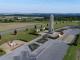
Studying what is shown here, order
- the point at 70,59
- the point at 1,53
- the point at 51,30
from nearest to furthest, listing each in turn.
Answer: the point at 70,59 → the point at 1,53 → the point at 51,30

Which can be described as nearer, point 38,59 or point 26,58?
point 26,58

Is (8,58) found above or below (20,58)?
below

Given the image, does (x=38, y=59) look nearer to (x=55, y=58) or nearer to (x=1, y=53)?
(x=55, y=58)

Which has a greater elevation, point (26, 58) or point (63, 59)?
point (26, 58)

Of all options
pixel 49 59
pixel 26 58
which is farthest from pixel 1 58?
pixel 26 58

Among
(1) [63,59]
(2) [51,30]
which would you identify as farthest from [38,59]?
(2) [51,30]

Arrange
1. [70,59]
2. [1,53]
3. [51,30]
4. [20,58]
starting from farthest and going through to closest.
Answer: [51,30] < [1,53] < [70,59] < [20,58]

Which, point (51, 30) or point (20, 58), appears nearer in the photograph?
point (20, 58)

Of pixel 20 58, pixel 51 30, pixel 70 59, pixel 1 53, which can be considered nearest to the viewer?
pixel 20 58

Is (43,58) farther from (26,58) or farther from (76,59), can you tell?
(26,58)
